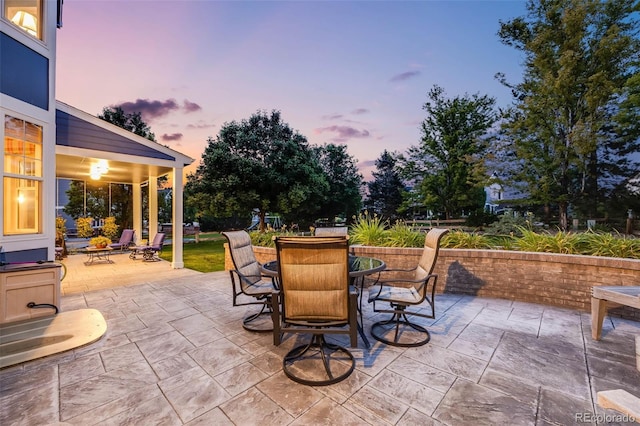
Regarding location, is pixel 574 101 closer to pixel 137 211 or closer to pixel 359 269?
pixel 359 269

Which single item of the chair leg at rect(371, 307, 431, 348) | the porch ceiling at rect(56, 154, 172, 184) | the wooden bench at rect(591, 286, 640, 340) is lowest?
the chair leg at rect(371, 307, 431, 348)

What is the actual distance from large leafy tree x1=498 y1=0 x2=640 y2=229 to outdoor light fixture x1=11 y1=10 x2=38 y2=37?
13.7 metres

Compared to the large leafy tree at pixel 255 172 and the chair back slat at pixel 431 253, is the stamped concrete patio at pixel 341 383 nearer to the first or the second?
the chair back slat at pixel 431 253

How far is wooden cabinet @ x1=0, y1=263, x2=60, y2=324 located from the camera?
3213 millimetres

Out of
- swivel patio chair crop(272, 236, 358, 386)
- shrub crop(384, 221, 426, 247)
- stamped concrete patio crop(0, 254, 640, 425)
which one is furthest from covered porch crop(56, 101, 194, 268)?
swivel patio chair crop(272, 236, 358, 386)

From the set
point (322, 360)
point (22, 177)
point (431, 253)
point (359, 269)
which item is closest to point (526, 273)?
point (431, 253)

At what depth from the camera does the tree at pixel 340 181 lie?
21.3 m

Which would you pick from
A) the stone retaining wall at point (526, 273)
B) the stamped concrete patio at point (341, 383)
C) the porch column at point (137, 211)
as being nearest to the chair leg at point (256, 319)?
the stamped concrete patio at point (341, 383)

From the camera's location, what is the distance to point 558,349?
109 inches

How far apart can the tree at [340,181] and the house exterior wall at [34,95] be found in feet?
56.4

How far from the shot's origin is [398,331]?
3.20 metres

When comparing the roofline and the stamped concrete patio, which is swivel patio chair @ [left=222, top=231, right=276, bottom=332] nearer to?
the stamped concrete patio

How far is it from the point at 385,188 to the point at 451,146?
7795 millimetres

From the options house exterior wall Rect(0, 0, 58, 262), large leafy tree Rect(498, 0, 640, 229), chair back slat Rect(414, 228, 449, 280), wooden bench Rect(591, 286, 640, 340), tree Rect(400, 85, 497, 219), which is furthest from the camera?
tree Rect(400, 85, 497, 219)
